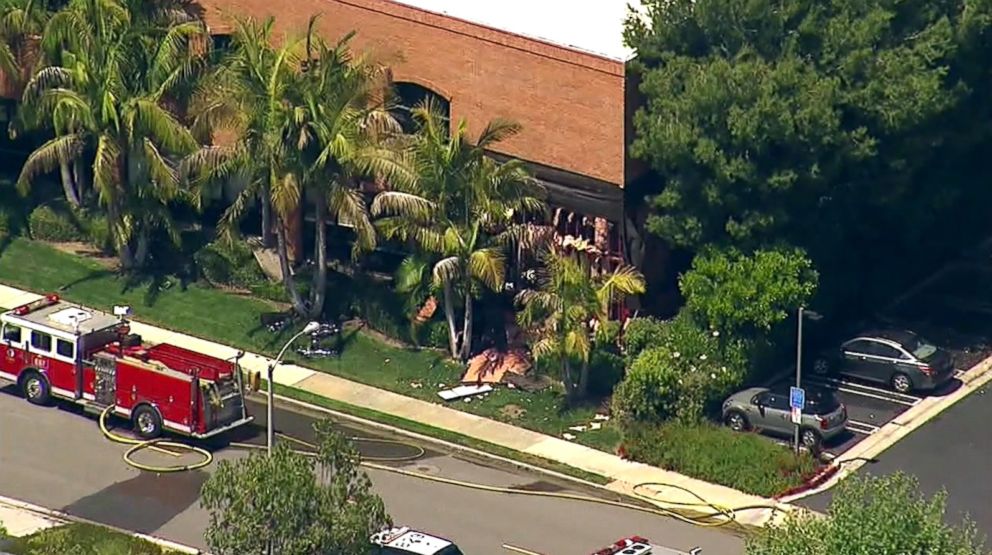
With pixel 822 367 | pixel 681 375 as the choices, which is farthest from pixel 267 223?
pixel 822 367

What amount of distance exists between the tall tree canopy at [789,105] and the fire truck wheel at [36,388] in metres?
15.9

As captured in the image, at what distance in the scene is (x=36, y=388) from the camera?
59094 millimetres

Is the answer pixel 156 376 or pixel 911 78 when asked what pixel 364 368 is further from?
pixel 911 78

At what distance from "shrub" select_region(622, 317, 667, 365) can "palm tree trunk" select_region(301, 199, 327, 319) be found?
8.91 meters

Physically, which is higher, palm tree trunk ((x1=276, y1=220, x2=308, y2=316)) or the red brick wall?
the red brick wall

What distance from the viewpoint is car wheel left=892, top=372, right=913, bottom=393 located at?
199 ft

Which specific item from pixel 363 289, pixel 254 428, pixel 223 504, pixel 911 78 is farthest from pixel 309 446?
pixel 911 78

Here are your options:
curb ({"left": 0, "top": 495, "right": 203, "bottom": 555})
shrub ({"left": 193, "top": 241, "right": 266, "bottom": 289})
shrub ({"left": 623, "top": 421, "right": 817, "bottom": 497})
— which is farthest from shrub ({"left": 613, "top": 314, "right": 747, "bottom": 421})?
shrub ({"left": 193, "top": 241, "right": 266, "bottom": 289})

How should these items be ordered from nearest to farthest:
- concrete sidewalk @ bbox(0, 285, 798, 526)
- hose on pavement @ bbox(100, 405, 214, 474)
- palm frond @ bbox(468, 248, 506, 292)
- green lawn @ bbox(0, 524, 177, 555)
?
green lawn @ bbox(0, 524, 177, 555), concrete sidewalk @ bbox(0, 285, 798, 526), hose on pavement @ bbox(100, 405, 214, 474), palm frond @ bbox(468, 248, 506, 292)

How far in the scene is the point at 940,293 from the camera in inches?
2660

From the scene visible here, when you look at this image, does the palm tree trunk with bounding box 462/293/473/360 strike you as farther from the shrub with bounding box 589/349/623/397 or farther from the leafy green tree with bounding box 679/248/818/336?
the leafy green tree with bounding box 679/248/818/336

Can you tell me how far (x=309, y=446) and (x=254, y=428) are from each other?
1.74 m

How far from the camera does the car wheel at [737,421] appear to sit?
57.8 metres

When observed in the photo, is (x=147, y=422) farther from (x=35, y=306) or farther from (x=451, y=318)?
(x=451, y=318)
